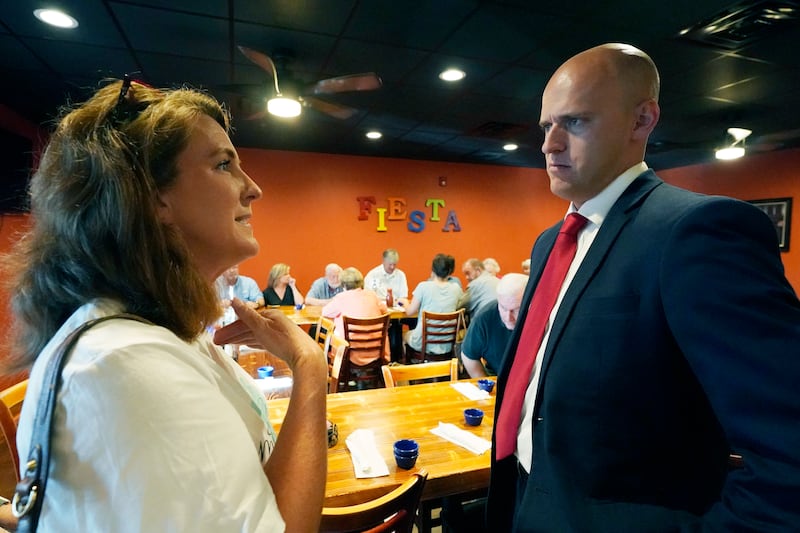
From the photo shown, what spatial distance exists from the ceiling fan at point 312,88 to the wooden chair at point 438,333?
2114 millimetres

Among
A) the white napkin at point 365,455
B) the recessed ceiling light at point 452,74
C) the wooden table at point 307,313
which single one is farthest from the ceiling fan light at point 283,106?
the white napkin at point 365,455

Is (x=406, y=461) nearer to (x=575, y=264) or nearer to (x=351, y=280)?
(x=575, y=264)

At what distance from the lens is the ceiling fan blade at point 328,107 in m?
3.54

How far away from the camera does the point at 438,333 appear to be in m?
4.08

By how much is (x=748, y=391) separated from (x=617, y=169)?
58 cm

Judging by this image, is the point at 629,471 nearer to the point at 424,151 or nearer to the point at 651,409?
the point at 651,409

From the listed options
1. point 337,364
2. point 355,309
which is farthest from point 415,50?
point 337,364

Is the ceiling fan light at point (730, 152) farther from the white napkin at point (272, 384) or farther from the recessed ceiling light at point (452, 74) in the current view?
the white napkin at point (272, 384)

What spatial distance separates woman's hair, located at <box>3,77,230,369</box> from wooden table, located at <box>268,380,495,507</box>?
90 centimetres

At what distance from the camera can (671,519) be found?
77 centimetres

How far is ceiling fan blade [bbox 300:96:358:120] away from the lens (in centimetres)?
354

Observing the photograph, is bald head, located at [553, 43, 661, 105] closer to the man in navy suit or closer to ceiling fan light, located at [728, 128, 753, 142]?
the man in navy suit

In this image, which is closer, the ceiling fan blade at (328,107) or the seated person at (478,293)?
the ceiling fan blade at (328,107)

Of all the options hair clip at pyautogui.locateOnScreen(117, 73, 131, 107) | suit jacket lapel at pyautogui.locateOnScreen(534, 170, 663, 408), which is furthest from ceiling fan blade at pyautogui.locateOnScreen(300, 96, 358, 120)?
suit jacket lapel at pyautogui.locateOnScreen(534, 170, 663, 408)
